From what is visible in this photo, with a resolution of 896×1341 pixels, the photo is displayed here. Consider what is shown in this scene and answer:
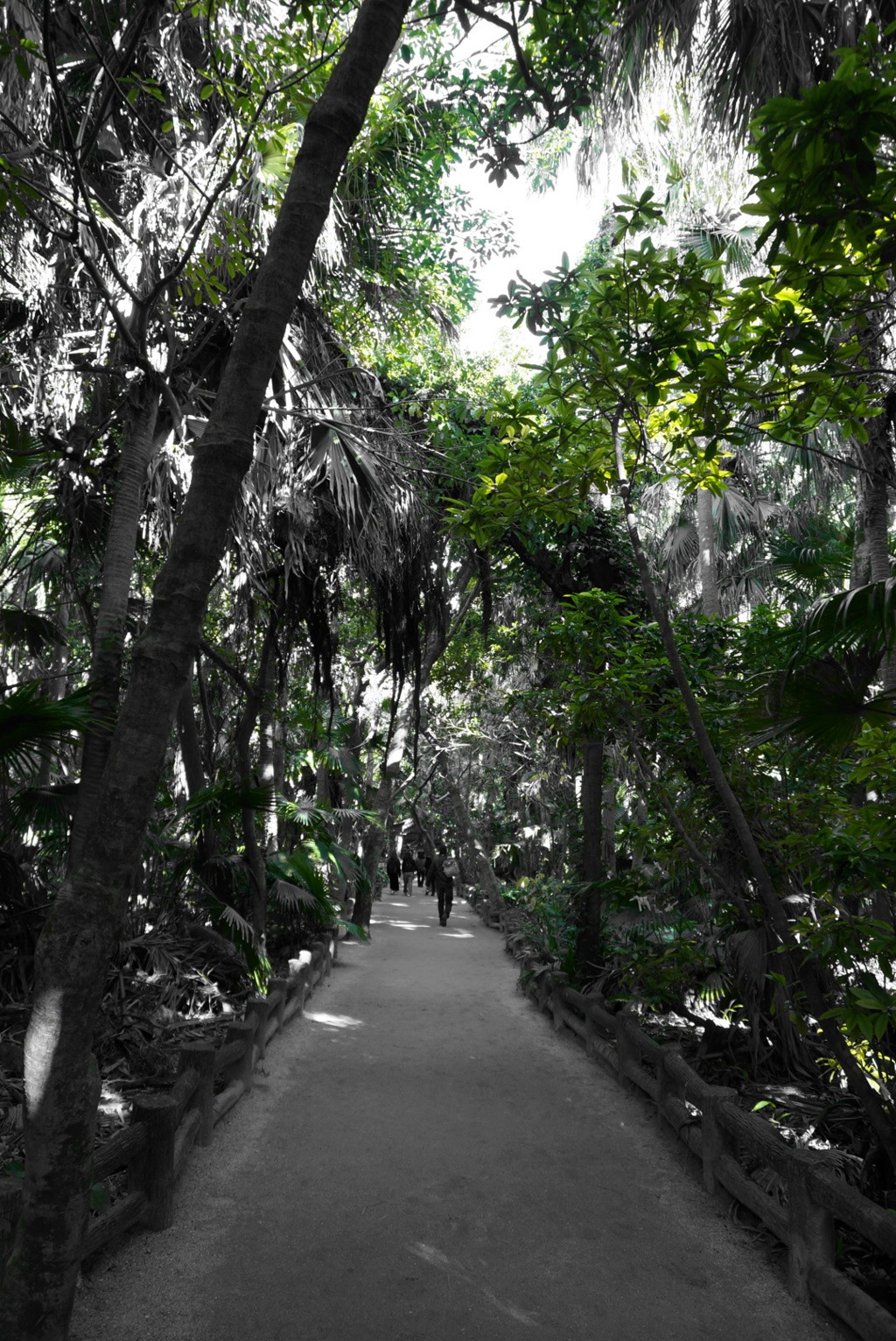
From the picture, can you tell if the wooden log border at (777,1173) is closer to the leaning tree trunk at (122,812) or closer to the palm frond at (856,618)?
the palm frond at (856,618)

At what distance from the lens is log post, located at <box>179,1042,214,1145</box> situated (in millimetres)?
5469

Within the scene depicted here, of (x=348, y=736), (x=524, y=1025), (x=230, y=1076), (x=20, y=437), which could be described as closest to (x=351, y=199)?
(x=20, y=437)

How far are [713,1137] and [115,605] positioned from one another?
4588 millimetres

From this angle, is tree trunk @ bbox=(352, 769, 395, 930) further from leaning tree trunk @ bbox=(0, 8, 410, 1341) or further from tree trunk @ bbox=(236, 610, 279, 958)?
leaning tree trunk @ bbox=(0, 8, 410, 1341)

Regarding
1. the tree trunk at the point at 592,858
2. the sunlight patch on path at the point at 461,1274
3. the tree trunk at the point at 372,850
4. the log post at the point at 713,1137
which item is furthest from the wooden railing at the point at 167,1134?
the tree trunk at the point at 372,850

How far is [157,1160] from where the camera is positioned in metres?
4.40

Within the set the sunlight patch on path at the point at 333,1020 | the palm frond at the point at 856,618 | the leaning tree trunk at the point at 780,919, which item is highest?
the palm frond at the point at 856,618

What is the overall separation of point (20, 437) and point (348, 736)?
12.9 metres

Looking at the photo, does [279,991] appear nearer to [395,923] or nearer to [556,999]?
[556,999]

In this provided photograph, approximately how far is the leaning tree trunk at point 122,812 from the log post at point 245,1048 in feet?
13.9

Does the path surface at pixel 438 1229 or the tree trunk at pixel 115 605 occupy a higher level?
the tree trunk at pixel 115 605

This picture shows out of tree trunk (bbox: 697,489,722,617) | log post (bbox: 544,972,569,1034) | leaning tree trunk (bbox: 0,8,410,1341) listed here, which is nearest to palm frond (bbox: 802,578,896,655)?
leaning tree trunk (bbox: 0,8,410,1341)

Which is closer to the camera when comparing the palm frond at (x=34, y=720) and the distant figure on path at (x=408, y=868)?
the palm frond at (x=34, y=720)

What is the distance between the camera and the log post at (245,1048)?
A: 6566 mm
